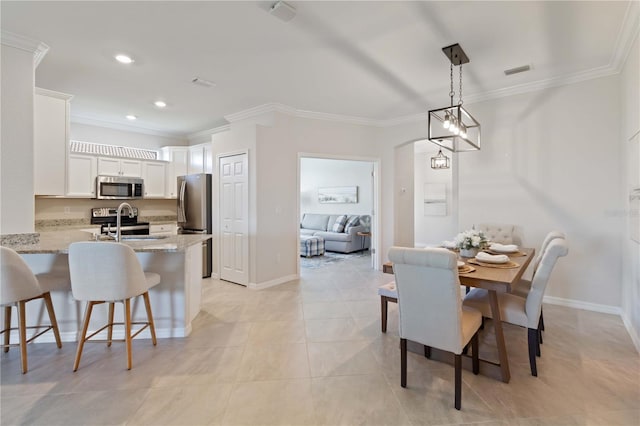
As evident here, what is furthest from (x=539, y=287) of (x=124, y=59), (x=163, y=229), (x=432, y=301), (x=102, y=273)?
(x=163, y=229)

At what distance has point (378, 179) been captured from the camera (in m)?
5.47

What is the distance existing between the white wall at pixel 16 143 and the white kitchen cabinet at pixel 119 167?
8.13 feet

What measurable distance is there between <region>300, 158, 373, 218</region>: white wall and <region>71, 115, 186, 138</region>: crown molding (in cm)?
326

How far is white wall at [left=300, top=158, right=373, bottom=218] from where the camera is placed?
26.8 ft

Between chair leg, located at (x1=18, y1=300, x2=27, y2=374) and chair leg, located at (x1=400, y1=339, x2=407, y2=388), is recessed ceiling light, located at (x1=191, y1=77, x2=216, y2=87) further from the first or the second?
chair leg, located at (x1=400, y1=339, x2=407, y2=388)

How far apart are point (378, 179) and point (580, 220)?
9.47 ft

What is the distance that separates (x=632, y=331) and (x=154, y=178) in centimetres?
700

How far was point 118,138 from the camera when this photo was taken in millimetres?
5598

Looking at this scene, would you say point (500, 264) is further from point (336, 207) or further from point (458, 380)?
point (336, 207)

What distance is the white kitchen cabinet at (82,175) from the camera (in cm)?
473

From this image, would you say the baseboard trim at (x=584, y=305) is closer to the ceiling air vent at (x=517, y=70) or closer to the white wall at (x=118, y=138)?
the ceiling air vent at (x=517, y=70)

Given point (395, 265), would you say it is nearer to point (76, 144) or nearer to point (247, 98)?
point (247, 98)

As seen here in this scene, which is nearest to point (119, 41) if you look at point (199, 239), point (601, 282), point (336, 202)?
point (199, 239)

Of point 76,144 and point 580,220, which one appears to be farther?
point 76,144
